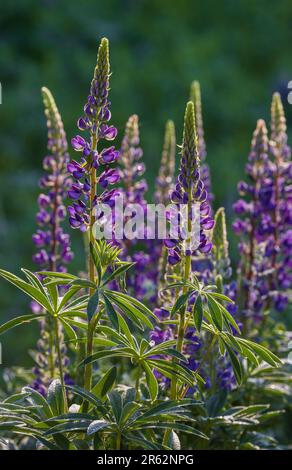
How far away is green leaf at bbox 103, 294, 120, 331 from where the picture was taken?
1670 millimetres

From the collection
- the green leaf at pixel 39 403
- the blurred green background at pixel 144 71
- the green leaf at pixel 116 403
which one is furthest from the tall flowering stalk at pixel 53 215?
the blurred green background at pixel 144 71

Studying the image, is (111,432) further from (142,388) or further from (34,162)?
(34,162)

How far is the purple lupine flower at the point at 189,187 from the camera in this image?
1.76 metres

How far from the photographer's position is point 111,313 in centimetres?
169

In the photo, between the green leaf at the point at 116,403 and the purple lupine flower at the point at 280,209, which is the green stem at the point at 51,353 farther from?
the purple lupine flower at the point at 280,209

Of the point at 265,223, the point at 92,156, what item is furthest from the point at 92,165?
the point at 265,223

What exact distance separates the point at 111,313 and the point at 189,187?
1.14 ft

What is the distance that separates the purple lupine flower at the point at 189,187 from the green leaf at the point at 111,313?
0.22 meters

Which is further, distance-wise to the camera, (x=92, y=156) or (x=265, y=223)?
(x=265, y=223)

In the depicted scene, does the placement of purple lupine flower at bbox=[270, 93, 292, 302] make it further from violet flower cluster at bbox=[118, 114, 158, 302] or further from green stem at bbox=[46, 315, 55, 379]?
green stem at bbox=[46, 315, 55, 379]

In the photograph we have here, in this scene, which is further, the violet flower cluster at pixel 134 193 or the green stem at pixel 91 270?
the violet flower cluster at pixel 134 193

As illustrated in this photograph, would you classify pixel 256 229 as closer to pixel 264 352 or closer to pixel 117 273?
pixel 264 352

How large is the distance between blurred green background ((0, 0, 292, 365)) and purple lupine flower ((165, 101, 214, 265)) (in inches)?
121

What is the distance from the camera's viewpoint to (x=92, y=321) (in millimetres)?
1784
